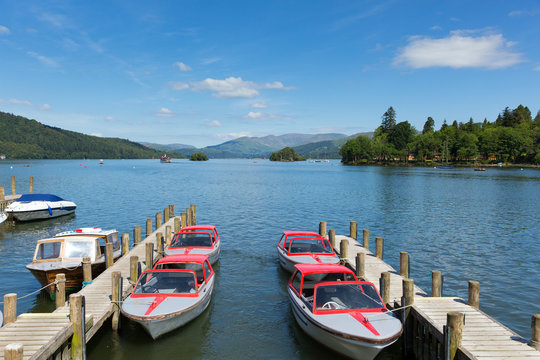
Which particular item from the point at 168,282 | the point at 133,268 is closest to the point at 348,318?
the point at 168,282

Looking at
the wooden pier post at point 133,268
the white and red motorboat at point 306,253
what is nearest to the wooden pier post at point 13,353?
the wooden pier post at point 133,268

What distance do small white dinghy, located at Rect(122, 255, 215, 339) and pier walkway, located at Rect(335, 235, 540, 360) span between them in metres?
7.41

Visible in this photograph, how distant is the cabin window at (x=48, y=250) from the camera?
55.3 ft

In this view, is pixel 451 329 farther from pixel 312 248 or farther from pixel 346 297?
pixel 312 248

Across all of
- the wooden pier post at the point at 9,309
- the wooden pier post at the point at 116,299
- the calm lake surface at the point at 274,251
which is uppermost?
the wooden pier post at the point at 9,309

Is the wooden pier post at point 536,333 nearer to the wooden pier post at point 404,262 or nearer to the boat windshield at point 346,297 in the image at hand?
the boat windshield at point 346,297

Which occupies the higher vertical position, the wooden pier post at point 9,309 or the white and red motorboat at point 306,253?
the wooden pier post at point 9,309

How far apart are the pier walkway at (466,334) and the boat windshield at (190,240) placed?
35.9 feet

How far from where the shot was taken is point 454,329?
9.44m

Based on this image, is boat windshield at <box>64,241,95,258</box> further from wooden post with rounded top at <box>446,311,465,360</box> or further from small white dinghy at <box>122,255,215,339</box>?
wooden post with rounded top at <box>446,311,465,360</box>

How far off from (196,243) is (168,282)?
6866 mm

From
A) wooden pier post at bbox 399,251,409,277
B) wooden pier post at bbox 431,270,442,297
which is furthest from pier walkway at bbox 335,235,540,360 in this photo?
wooden pier post at bbox 399,251,409,277

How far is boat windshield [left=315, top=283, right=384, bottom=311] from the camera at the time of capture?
1213 cm

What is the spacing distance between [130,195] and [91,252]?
40.1 meters
